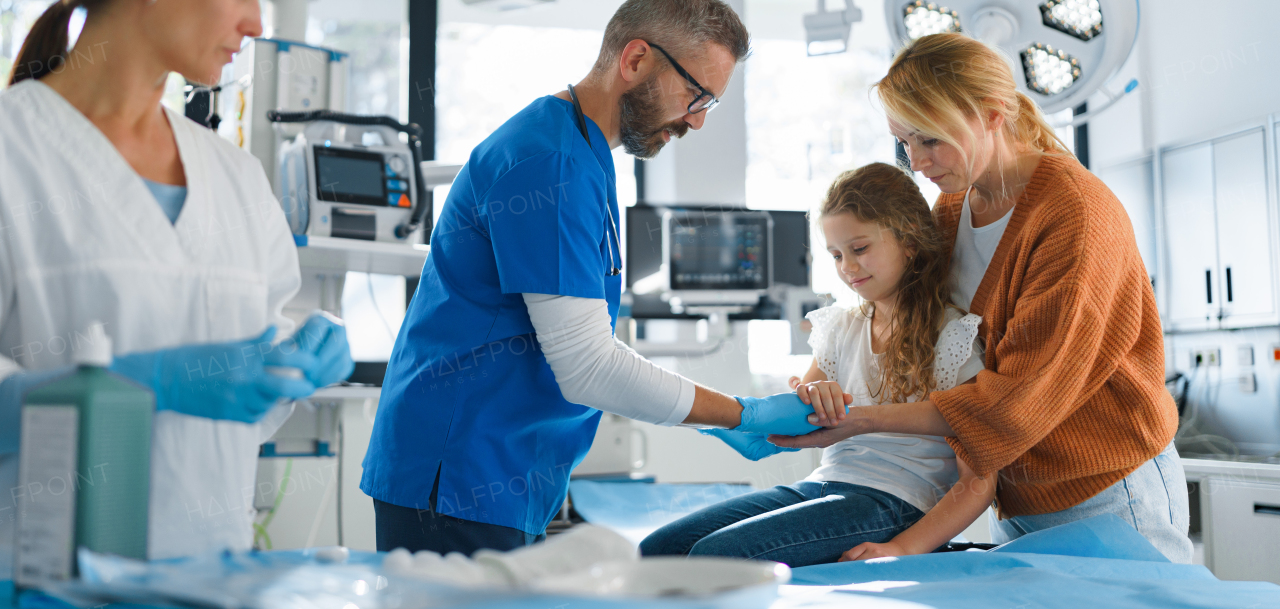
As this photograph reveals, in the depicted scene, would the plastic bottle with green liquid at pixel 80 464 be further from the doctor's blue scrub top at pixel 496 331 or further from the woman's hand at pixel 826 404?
the woman's hand at pixel 826 404

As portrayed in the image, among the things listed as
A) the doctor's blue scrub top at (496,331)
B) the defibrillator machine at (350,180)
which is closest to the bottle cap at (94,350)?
the doctor's blue scrub top at (496,331)

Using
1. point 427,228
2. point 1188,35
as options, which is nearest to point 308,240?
point 427,228

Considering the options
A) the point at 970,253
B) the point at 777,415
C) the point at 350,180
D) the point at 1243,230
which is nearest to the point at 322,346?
the point at 777,415

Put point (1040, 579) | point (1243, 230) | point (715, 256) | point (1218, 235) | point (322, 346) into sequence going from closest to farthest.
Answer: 1. point (322, 346)
2. point (1040, 579)
3. point (715, 256)
4. point (1243, 230)
5. point (1218, 235)

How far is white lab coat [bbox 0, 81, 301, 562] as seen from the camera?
0.85 metres

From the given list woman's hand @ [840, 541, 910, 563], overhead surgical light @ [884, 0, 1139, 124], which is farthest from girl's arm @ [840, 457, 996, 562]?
overhead surgical light @ [884, 0, 1139, 124]

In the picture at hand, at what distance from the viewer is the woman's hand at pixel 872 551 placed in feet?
4.52

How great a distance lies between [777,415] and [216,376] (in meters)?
0.89

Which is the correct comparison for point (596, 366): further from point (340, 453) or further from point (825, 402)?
point (340, 453)

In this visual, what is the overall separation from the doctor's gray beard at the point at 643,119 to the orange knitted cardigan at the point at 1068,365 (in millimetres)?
607

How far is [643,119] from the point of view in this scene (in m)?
1.39

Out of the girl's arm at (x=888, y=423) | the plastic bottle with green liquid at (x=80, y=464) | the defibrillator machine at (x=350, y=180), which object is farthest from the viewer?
the defibrillator machine at (x=350, y=180)

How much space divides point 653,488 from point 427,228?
160cm

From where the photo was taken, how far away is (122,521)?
0.68 meters
